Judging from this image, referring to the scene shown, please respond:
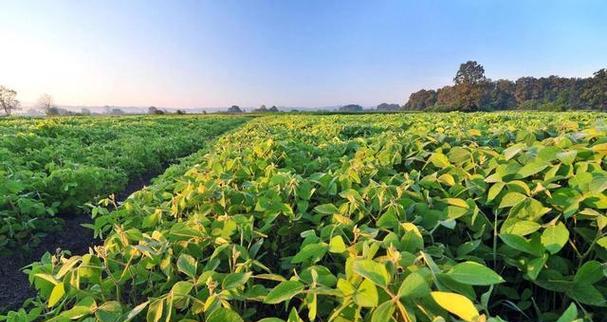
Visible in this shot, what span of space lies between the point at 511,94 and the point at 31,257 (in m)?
112

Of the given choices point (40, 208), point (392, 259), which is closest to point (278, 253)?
point (392, 259)

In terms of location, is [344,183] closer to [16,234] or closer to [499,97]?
[16,234]

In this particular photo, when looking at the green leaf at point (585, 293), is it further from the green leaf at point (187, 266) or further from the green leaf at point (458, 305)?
the green leaf at point (187, 266)

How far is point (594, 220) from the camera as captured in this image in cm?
125

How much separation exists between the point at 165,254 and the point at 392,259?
736 millimetres

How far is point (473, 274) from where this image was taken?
80 cm

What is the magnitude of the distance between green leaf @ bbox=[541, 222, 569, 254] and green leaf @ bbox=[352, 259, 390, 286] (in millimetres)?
574

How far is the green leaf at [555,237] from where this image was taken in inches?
41.8

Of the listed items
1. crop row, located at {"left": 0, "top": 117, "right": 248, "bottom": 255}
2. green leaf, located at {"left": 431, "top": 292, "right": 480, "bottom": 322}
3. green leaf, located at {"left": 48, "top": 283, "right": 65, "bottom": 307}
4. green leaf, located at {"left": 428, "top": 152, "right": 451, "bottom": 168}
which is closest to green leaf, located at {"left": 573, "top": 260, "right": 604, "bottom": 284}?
green leaf, located at {"left": 431, "top": 292, "right": 480, "bottom": 322}

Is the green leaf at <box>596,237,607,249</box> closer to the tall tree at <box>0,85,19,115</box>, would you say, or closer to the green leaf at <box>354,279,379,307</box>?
the green leaf at <box>354,279,379,307</box>

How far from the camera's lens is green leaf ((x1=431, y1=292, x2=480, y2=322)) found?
2.26 ft

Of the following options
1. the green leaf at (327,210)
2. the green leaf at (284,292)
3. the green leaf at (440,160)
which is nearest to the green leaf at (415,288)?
the green leaf at (284,292)

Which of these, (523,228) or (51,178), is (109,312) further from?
(51,178)

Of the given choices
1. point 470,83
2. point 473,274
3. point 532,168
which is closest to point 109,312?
point 473,274
